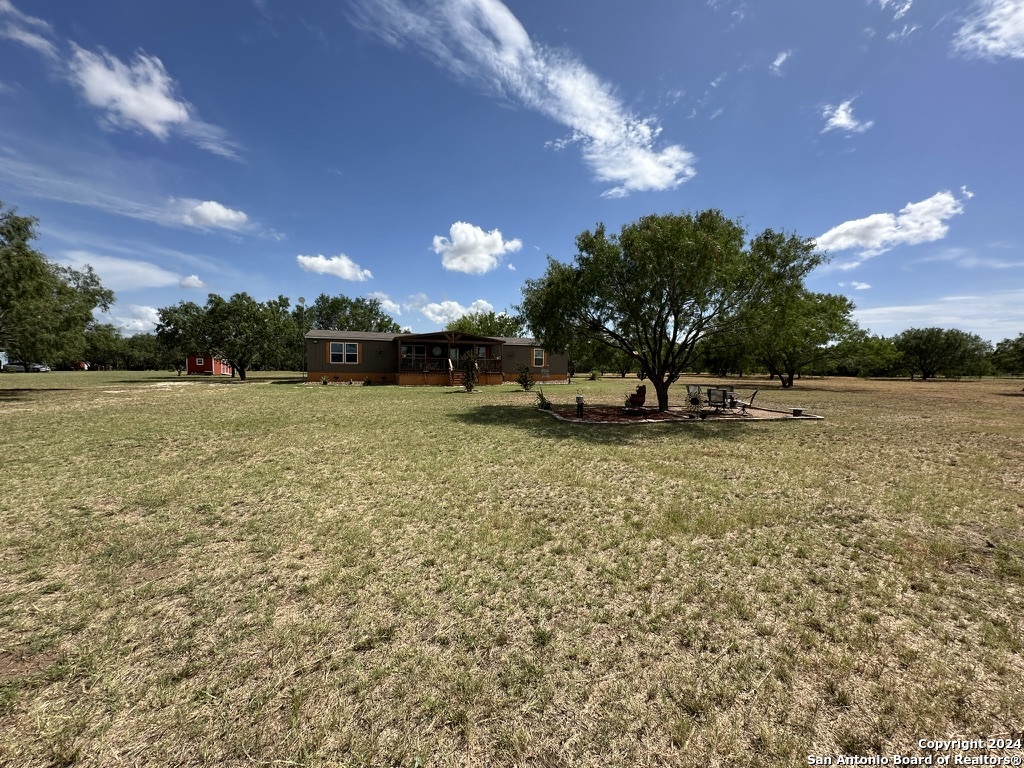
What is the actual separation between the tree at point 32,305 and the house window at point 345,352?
39.6 feet

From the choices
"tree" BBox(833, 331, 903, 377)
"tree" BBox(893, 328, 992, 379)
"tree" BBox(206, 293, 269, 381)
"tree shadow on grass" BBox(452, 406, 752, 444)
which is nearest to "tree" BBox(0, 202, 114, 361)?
"tree" BBox(206, 293, 269, 381)

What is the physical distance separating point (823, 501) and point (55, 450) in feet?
45.6

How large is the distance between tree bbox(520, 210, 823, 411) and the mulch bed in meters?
0.99

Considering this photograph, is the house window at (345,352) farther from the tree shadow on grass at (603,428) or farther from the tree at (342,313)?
the tree at (342,313)

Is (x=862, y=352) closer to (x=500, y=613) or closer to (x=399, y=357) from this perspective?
(x=399, y=357)

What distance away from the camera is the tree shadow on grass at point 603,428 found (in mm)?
10133

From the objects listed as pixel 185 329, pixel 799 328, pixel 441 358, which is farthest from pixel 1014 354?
pixel 185 329

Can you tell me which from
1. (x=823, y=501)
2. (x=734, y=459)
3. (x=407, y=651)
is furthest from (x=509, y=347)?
(x=407, y=651)

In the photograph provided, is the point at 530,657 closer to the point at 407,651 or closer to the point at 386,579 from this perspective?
the point at 407,651

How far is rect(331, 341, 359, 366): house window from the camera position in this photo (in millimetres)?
28312

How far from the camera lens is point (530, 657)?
9.00ft

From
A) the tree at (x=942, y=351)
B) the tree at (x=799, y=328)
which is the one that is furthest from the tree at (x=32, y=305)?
the tree at (x=942, y=351)

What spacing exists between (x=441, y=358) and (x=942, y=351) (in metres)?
60.5

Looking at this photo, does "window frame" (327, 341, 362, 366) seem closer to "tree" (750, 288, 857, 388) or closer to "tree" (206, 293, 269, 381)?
"tree" (206, 293, 269, 381)
